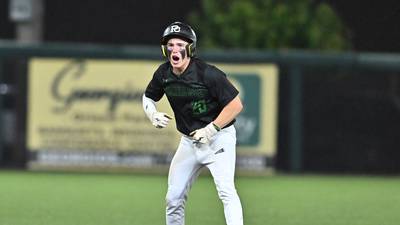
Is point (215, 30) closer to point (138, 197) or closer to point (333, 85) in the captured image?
point (333, 85)

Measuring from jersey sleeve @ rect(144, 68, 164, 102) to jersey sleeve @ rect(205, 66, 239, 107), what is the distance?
0.48 m

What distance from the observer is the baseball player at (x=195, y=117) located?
367 inches

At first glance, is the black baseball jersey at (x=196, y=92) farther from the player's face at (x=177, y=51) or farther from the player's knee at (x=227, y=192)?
the player's knee at (x=227, y=192)

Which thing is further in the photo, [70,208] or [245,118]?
[245,118]

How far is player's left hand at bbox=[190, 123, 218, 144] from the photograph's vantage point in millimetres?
9250

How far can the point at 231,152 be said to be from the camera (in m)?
9.52

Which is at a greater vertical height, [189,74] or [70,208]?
[189,74]

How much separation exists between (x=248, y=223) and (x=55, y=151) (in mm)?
7298

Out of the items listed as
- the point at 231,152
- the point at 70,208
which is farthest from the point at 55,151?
the point at 231,152

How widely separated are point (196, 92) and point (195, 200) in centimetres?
474

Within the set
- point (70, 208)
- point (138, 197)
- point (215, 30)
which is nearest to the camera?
point (70, 208)

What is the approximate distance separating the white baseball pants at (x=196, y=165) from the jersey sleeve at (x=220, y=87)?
12.9 inches

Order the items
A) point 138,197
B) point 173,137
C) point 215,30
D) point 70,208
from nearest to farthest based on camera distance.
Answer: point 70,208
point 138,197
point 173,137
point 215,30

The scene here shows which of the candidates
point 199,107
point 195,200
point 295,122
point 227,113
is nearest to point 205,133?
point 227,113
